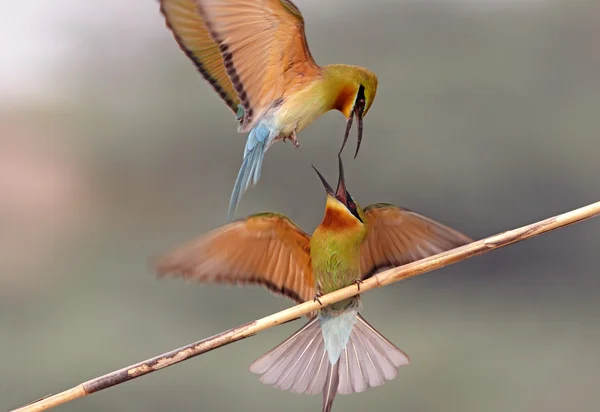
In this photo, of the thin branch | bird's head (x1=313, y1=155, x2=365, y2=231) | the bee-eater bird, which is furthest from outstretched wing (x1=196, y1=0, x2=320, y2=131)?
bird's head (x1=313, y1=155, x2=365, y2=231)

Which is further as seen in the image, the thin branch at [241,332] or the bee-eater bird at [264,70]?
the thin branch at [241,332]

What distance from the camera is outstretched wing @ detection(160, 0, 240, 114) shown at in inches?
37.2

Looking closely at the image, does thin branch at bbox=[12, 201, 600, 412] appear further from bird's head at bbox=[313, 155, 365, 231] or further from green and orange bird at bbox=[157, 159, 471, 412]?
bird's head at bbox=[313, 155, 365, 231]

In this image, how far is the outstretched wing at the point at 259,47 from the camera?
91 cm

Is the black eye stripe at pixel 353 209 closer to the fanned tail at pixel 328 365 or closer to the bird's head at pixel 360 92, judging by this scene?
the fanned tail at pixel 328 365

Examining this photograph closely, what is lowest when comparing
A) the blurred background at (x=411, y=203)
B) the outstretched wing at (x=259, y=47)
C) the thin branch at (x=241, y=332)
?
the blurred background at (x=411, y=203)

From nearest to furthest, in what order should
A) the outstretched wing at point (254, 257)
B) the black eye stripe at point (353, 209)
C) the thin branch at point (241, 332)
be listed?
the thin branch at point (241, 332), the outstretched wing at point (254, 257), the black eye stripe at point (353, 209)

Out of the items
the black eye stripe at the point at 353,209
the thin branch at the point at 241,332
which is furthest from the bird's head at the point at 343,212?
the thin branch at the point at 241,332

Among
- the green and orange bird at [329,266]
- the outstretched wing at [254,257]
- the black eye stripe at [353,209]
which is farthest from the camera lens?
the black eye stripe at [353,209]

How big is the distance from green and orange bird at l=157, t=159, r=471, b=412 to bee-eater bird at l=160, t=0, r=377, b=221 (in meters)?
0.33

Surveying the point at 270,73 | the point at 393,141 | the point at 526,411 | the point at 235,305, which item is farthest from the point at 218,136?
the point at 270,73

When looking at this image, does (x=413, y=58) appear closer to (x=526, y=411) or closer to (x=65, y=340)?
(x=526, y=411)

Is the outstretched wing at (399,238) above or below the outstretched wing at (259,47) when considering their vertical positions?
below

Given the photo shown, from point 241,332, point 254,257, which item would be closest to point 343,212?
point 254,257
